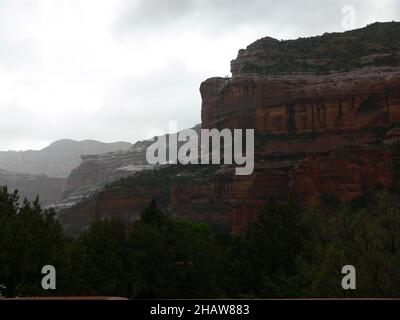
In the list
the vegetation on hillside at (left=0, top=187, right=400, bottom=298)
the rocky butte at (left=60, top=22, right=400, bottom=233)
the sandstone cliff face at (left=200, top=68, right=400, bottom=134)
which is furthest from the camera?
the sandstone cliff face at (left=200, top=68, right=400, bottom=134)

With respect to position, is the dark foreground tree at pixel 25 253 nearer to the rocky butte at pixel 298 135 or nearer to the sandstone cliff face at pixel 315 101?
the rocky butte at pixel 298 135

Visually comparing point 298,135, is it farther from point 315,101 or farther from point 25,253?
point 25,253

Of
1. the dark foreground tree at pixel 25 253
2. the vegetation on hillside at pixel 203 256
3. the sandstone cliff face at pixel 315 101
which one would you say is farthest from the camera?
the sandstone cliff face at pixel 315 101

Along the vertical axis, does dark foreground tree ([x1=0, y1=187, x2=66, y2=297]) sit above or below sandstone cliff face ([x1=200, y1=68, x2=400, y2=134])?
below

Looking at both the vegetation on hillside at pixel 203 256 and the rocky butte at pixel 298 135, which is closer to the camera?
the vegetation on hillside at pixel 203 256

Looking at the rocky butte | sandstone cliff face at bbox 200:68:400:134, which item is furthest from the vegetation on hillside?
sandstone cliff face at bbox 200:68:400:134

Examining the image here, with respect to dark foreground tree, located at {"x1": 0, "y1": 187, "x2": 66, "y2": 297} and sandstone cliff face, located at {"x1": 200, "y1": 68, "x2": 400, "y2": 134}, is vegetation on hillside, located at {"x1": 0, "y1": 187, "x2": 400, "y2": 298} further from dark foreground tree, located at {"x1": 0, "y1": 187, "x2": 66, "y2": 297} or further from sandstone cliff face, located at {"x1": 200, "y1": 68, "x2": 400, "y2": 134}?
sandstone cliff face, located at {"x1": 200, "y1": 68, "x2": 400, "y2": 134}

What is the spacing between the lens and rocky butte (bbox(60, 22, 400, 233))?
284 ft

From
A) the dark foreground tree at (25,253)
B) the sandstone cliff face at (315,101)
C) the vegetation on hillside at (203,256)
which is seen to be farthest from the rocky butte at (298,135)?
the dark foreground tree at (25,253)

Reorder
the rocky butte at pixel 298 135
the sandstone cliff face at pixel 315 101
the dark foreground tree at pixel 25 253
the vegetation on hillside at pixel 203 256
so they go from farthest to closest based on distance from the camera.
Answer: the sandstone cliff face at pixel 315 101, the rocky butte at pixel 298 135, the dark foreground tree at pixel 25 253, the vegetation on hillside at pixel 203 256

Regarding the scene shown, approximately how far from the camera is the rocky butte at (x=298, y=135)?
86438mm

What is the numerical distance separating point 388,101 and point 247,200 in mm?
34742

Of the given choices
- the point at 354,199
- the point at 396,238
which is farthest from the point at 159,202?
the point at 396,238

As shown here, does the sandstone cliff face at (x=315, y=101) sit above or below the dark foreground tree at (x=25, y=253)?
above
